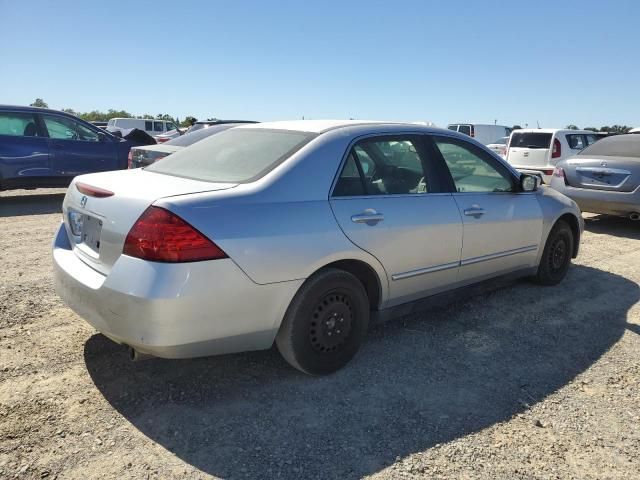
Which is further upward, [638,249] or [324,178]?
[324,178]

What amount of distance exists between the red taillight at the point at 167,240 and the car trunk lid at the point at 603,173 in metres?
6.71

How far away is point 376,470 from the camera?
93.5 inches

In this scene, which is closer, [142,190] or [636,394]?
[142,190]

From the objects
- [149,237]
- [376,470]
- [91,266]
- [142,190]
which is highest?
[142,190]

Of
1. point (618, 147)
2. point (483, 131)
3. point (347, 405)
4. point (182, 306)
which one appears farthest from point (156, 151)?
point (483, 131)

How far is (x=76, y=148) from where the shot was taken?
970cm

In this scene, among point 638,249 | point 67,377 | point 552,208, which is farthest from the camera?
point 638,249

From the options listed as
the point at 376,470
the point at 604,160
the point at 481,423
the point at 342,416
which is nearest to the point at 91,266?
the point at 342,416

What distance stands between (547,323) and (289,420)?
2.50m

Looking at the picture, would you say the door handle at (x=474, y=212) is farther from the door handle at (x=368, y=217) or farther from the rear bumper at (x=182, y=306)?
the rear bumper at (x=182, y=306)

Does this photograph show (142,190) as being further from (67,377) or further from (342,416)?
(342,416)

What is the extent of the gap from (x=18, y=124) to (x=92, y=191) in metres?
7.48

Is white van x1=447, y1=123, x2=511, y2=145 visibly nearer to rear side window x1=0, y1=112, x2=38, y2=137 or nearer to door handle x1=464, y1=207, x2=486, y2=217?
rear side window x1=0, y1=112, x2=38, y2=137

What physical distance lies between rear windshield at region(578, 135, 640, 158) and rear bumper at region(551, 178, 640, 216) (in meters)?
0.77
